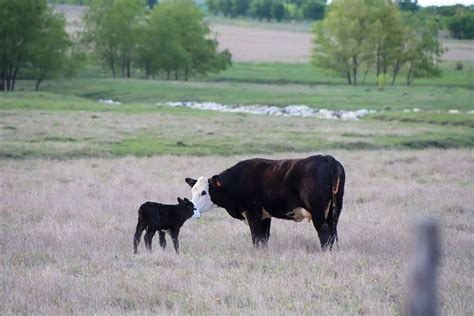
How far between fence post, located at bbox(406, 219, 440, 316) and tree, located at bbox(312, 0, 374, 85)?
85965mm

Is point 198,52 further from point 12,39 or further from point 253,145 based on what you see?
point 253,145

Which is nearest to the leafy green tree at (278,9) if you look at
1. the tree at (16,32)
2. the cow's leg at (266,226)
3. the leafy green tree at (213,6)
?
the leafy green tree at (213,6)

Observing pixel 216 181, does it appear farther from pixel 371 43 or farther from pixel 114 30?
pixel 371 43

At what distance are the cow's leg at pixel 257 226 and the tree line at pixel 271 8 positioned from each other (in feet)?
540

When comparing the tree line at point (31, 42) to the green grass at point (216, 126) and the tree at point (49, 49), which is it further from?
the green grass at point (216, 126)

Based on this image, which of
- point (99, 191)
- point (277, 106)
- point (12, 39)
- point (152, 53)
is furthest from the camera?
point (152, 53)

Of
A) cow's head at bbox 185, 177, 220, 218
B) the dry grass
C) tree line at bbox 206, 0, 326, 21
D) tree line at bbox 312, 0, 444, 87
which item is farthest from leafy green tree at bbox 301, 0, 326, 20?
cow's head at bbox 185, 177, 220, 218

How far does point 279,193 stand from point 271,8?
16731 centimetres

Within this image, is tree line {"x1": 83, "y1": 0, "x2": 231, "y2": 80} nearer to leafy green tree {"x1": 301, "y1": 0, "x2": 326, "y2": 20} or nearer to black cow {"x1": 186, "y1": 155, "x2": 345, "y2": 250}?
black cow {"x1": 186, "y1": 155, "x2": 345, "y2": 250}

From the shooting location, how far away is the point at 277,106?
57188 mm

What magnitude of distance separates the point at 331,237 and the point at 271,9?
16786 cm

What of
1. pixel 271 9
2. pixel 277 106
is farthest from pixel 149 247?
pixel 271 9

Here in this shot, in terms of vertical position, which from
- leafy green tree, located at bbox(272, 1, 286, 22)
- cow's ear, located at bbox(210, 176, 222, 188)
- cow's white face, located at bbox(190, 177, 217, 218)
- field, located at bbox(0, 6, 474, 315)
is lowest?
field, located at bbox(0, 6, 474, 315)

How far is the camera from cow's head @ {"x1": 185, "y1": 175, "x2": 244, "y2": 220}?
39.6 ft
